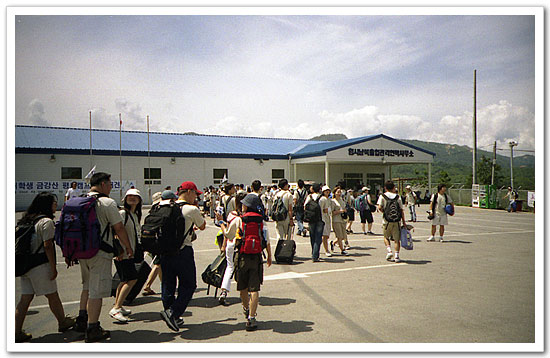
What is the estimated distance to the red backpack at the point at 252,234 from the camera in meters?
4.92

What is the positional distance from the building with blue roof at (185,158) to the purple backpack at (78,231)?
79.5ft

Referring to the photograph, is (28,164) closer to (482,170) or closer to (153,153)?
(153,153)

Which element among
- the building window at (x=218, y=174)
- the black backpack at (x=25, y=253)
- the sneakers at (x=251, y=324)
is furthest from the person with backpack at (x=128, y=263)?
the building window at (x=218, y=174)

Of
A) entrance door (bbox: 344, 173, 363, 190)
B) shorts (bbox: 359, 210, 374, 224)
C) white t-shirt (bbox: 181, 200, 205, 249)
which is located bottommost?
shorts (bbox: 359, 210, 374, 224)

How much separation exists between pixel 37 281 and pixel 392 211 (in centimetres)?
659

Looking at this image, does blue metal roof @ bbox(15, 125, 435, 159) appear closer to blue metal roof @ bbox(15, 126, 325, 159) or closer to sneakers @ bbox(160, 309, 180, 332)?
blue metal roof @ bbox(15, 126, 325, 159)

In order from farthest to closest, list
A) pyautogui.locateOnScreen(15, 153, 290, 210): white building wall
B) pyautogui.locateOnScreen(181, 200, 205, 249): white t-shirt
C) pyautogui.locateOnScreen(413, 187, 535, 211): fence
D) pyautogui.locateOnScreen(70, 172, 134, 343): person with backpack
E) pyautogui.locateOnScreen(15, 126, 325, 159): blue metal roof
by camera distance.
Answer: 1. pyautogui.locateOnScreen(15, 126, 325, 159): blue metal roof
2. pyautogui.locateOnScreen(15, 153, 290, 210): white building wall
3. pyautogui.locateOnScreen(413, 187, 535, 211): fence
4. pyautogui.locateOnScreen(181, 200, 205, 249): white t-shirt
5. pyautogui.locateOnScreen(70, 172, 134, 343): person with backpack

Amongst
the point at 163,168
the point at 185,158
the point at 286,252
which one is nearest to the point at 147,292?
the point at 286,252

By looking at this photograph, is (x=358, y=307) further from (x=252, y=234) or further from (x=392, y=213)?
(x=392, y=213)

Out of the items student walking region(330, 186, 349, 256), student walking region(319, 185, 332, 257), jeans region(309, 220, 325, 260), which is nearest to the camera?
jeans region(309, 220, 325, 260)

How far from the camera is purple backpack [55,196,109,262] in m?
4.25

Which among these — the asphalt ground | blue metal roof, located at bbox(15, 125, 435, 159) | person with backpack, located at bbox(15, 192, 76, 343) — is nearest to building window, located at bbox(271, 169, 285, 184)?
blue metal roof, located at bbox(15, 125, 435, 159)

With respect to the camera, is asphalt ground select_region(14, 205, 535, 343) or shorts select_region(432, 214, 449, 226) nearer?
asphalt ground select_region(14, 205, 535, 343)

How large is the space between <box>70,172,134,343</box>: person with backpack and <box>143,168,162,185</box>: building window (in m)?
28.9
